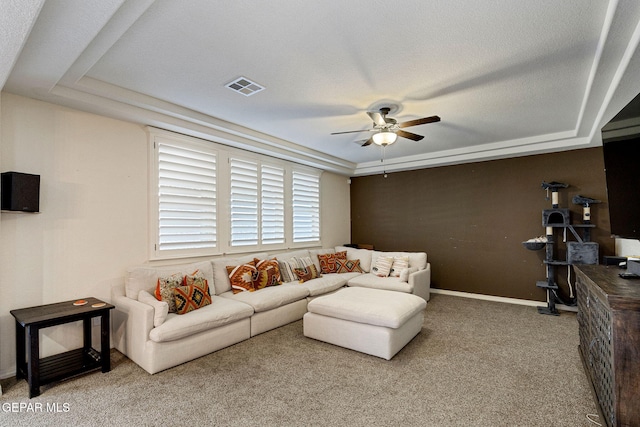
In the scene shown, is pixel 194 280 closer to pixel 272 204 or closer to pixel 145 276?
pixel 145 276

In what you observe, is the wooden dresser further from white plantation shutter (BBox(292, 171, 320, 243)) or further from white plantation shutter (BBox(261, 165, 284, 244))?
white plantation shutter (BBox(292, 171, 320, 243))

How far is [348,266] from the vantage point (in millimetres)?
5566

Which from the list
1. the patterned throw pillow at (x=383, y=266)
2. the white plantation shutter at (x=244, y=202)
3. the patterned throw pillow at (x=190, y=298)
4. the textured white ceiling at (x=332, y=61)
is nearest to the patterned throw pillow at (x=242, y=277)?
the white plantation shutter at (x=244, y=202)

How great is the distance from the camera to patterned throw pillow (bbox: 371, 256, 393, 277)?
5.14m

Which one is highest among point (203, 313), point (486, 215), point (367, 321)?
point (486, 215)

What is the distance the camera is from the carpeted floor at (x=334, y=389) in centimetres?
211

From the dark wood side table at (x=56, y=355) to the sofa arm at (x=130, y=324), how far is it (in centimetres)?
21

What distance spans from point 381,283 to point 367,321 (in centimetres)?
169

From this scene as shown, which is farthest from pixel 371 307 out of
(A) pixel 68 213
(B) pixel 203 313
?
(A) pixel 68 213

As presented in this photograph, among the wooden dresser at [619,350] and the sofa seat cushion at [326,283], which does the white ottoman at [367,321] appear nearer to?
the sofa seat cushion at [326,283]

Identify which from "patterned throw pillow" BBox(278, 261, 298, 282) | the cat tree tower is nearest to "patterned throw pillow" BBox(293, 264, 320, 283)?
"patterned throw pillow" BBox(278, 261, 298, 282)

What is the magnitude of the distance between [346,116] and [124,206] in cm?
276

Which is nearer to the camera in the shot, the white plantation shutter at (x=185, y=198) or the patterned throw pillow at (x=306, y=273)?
the white plantation shutter at (x=185, y=198)

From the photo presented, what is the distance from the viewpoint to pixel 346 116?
374 cm
